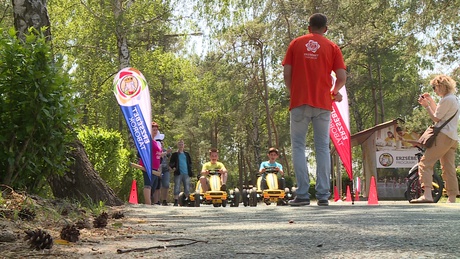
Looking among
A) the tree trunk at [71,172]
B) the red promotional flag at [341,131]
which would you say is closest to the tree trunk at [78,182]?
the tree trunk at [71,172]

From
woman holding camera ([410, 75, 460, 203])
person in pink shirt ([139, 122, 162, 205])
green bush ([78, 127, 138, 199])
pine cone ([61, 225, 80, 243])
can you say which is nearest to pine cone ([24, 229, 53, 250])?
pine cone ([61, 225, 80, 243])

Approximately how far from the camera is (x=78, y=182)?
8.17m

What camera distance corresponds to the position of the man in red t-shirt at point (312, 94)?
816cm

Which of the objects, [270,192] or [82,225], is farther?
[270,192]

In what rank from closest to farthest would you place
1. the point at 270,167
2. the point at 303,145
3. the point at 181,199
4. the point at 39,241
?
1. the point at 39,241
2. the point at 303,145
3. the point at 270,167
4. the point at 181,199

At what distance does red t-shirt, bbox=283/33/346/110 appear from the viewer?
8.14 metres

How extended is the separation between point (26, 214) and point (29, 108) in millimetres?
1253

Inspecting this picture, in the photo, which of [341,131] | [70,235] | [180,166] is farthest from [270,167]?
[70,235]

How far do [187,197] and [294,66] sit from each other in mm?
7902

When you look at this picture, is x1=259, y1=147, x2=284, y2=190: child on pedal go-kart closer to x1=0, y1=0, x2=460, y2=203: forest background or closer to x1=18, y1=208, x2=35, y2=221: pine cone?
x1=0, y1=0, x2=460, y2=203: forest background

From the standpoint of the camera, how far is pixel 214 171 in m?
15.3

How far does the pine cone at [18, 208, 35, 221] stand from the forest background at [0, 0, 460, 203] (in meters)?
0.88

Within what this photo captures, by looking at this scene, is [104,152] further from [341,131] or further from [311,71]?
[311,71]

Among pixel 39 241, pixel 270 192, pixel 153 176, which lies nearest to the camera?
pixel 39 241
